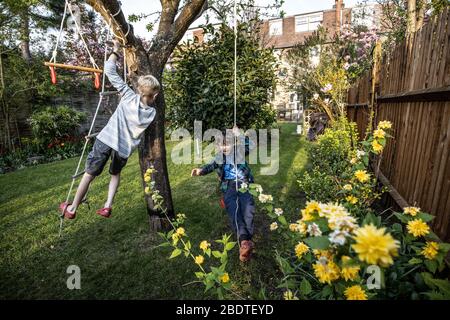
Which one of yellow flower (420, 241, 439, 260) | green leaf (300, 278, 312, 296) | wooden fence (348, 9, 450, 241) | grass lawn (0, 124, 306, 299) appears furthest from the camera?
grass lawn (0, 124, 306, 299)

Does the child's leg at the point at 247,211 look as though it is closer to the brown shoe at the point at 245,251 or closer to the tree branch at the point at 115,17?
the brown shoe at the point at 245,251

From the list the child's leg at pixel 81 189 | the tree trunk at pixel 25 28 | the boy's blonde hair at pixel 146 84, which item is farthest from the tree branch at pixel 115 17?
the tree trunk at pixel 25 28

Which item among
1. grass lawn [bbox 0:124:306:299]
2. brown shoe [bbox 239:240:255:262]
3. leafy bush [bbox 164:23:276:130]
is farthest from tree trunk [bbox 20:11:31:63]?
brown shoe [bbox 239:240:255:262]

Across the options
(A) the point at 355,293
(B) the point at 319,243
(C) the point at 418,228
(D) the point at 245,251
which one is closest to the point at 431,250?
(C) the point at 418,228

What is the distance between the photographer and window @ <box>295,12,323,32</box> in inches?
914

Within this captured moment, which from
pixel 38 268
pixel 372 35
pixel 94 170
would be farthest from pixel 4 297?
pixel 372 35

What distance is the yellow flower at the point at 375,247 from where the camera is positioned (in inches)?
30.4

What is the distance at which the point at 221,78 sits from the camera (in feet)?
13.1

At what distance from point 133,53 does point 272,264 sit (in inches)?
111

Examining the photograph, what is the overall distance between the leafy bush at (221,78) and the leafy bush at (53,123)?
7814 millimetres

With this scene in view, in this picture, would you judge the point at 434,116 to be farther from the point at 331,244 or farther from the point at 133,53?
the point at 133,53

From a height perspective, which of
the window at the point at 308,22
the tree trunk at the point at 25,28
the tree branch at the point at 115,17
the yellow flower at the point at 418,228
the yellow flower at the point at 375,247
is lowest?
the yellow flower at the point at 418,228

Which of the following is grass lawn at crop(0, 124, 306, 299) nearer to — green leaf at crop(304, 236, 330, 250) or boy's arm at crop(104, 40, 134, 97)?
green leaf at crop(304, 236, 330, 250)

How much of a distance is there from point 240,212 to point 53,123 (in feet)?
31.4
